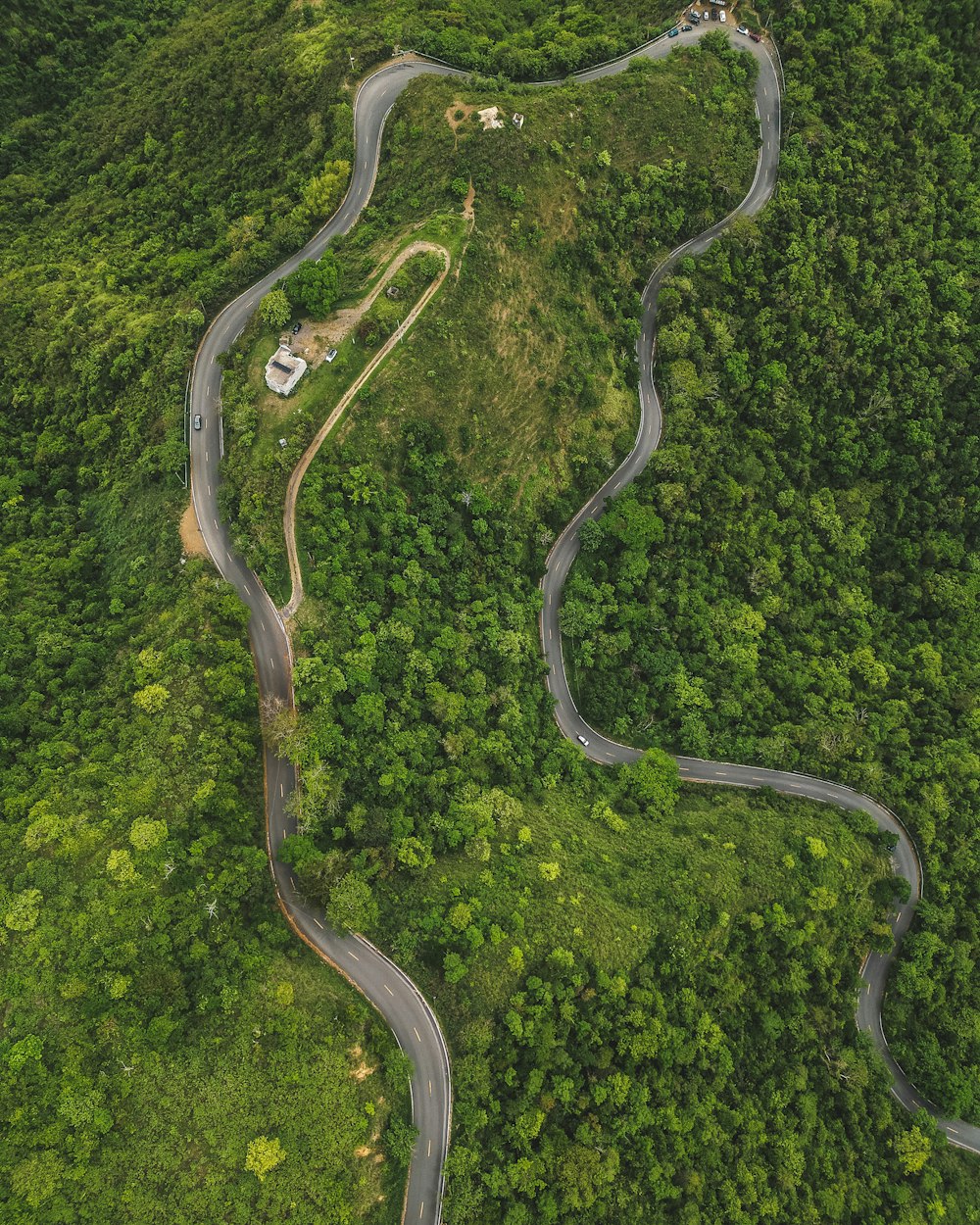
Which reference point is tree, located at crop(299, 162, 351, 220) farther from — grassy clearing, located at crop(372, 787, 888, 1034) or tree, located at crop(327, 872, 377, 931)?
tree, located at crop(327, 872, 377, 931)

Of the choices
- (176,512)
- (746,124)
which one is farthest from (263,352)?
(746,124)

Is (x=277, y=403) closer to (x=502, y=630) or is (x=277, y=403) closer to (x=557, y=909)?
(x=502, y=630)

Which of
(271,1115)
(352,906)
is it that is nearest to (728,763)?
(352,906)

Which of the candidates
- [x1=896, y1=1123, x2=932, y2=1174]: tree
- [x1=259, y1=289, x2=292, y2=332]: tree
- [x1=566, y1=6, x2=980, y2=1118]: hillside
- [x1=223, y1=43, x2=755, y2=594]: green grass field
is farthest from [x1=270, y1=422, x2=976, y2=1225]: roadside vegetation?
[x1=259, y1=289, x2=292, y2=332]: tree

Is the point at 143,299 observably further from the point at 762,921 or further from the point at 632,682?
the point at 762,921

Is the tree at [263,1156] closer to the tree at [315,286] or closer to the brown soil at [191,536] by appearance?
the brown soil at [191,536]

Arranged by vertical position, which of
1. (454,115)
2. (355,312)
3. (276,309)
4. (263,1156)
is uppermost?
(454,115)
